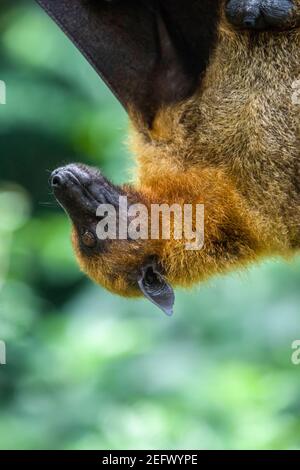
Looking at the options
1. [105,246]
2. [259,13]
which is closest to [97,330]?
[105,246]

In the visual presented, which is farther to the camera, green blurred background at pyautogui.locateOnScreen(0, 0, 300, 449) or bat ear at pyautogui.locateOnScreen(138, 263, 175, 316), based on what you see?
green blurred background at pyautogui.locateOnScreen(0, 0, 300, 449)

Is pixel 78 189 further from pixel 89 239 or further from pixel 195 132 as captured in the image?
pixel 195 132

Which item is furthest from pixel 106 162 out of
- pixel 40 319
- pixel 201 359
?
pixel 201 359

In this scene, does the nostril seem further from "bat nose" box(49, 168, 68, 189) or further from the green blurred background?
the green blurred background

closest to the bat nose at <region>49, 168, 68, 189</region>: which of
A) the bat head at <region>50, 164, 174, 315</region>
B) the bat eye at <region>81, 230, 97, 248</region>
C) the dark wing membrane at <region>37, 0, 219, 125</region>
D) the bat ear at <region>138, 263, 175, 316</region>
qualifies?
the bat head at <region>50, 164, 174, 315</region>

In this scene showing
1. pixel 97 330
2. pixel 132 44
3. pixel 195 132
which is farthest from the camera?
pixel 97 330

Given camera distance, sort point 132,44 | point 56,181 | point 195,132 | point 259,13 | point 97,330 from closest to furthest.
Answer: point 259,13 → point 56,181 → point 195,132 → point 132,44 → point 97,330

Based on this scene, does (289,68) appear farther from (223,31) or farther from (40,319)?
(40,319)
